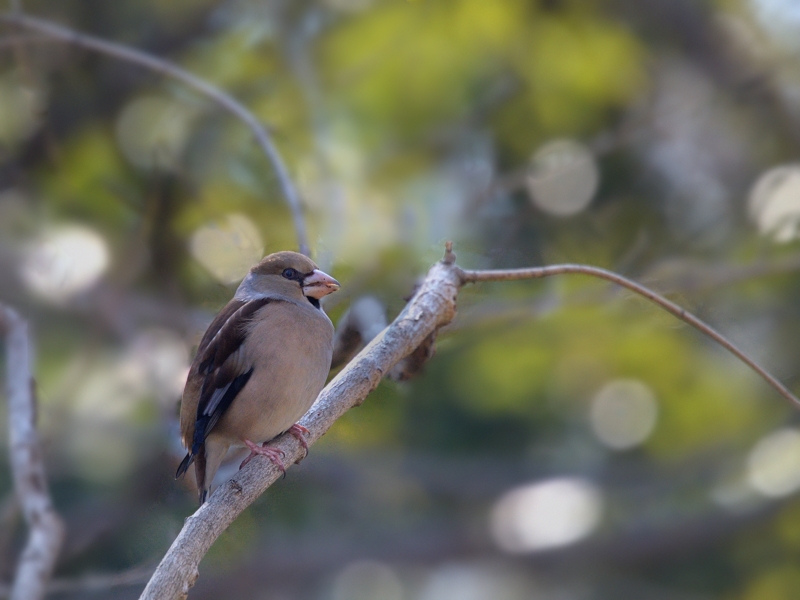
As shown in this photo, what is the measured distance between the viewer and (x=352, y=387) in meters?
2.80

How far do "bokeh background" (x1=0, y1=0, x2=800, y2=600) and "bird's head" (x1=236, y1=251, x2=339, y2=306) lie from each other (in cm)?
30

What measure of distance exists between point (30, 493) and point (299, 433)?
4.79 feet

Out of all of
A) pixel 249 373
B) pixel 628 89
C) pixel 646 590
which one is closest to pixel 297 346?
pixel 249 373

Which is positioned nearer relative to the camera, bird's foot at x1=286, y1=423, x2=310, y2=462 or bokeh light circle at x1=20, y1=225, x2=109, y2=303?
bird's foot at x1=286, y1=423, x2=310, y2=462

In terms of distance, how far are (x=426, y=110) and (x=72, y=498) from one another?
143 inches

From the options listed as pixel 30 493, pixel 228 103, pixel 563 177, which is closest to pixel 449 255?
pixel 228 103

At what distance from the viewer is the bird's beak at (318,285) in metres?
3.60

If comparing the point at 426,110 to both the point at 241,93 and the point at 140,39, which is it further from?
the point at 140,39

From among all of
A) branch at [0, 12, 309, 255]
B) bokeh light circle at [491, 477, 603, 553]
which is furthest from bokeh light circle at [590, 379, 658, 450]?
branch at [0, 12, 309, 255]

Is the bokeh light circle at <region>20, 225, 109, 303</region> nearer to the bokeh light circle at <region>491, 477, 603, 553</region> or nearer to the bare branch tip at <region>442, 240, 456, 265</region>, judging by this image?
the bare branch tip at <region>442, 240, 456, 265</region>

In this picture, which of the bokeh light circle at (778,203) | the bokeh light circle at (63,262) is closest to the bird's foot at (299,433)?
the bokeh light circle at (63,262)

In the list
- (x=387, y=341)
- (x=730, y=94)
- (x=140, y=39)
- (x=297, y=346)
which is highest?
(x=730, y=94)

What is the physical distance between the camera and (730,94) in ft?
25.8

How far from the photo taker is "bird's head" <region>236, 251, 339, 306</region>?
363 cm
